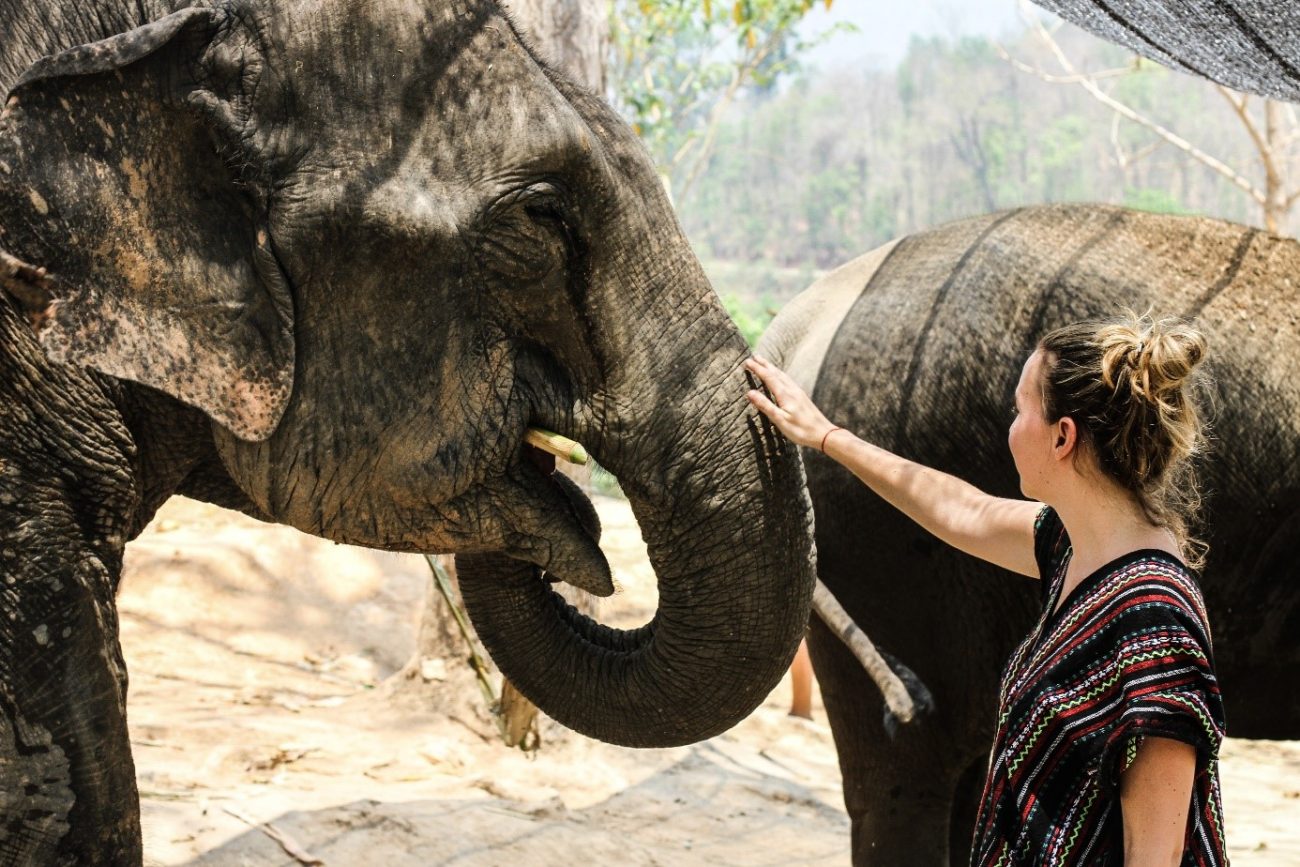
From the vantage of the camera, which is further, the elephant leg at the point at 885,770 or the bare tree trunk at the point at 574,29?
the bare tree trunk at the point at 574,29

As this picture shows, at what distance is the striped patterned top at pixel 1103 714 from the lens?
1.65 meters

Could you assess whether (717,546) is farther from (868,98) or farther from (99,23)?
(868,98)

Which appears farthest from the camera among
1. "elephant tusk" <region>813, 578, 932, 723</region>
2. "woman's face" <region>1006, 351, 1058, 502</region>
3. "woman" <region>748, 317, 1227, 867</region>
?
"elephant tusk" <region>813, 578, 932, 723</region>

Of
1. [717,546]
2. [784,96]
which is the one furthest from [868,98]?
[717,546]

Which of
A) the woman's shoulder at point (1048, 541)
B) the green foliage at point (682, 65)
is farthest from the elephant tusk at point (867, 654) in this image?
the green foliage at point (682, 65)

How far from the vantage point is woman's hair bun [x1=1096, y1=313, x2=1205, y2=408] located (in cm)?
174

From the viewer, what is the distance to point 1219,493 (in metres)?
3.08

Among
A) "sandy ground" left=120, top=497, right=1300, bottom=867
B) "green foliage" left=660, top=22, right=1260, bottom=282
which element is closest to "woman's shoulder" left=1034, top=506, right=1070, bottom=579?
"sandy ground" left=120, top=497, right=1300, bottom=867

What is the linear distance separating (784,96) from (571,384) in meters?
42.2

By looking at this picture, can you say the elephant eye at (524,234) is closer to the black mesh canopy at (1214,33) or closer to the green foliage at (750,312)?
the black mesh canopy at (1214,33)

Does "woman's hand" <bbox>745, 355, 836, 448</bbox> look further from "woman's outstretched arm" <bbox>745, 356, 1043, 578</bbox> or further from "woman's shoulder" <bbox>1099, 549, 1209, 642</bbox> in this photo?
"woman's shoulder" <bbox>1099, 549, 1209, 642</bbox>

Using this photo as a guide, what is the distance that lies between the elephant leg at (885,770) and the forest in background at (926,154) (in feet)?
90.7

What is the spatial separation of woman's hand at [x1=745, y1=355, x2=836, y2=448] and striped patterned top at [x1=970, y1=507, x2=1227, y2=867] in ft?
1.67

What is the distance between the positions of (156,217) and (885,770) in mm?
2077
